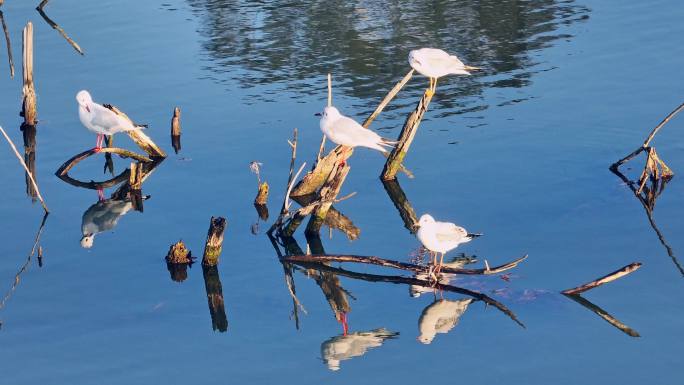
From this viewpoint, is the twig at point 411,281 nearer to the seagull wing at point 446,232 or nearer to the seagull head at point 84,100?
the seagull wing at point 446,232

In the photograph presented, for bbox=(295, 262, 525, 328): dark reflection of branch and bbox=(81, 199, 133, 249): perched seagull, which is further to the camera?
bbox=(81, 199, 133, 249): perched seagull

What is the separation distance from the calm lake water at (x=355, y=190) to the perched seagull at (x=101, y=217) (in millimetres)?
194

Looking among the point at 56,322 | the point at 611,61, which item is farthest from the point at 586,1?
the point at 56,322

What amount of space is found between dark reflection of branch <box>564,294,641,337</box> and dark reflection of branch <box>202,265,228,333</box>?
464 cm

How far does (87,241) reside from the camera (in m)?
18.1

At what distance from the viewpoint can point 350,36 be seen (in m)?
26.8

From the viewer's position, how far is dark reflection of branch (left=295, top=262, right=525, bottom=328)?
595 inches

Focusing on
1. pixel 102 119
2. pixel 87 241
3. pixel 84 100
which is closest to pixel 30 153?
pixel 84 100

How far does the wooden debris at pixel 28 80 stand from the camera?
22.0m

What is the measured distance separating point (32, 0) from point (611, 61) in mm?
15860

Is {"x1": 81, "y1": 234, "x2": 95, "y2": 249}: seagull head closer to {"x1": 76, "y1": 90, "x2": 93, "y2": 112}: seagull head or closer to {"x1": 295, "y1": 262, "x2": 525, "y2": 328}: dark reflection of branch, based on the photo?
{"x1": 76, "y1": 90, "x2": 93, "y2": 112}: seagull head

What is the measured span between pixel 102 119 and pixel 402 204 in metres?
5.66

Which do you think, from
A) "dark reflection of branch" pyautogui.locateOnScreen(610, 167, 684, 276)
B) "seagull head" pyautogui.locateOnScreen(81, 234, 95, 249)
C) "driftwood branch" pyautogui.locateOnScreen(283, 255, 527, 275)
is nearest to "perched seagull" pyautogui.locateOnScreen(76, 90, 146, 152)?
"seagull head" pyautogui.locateOnScreen(81, 234, 95, 249)

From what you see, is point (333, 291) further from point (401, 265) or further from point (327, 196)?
point (327, 196)
